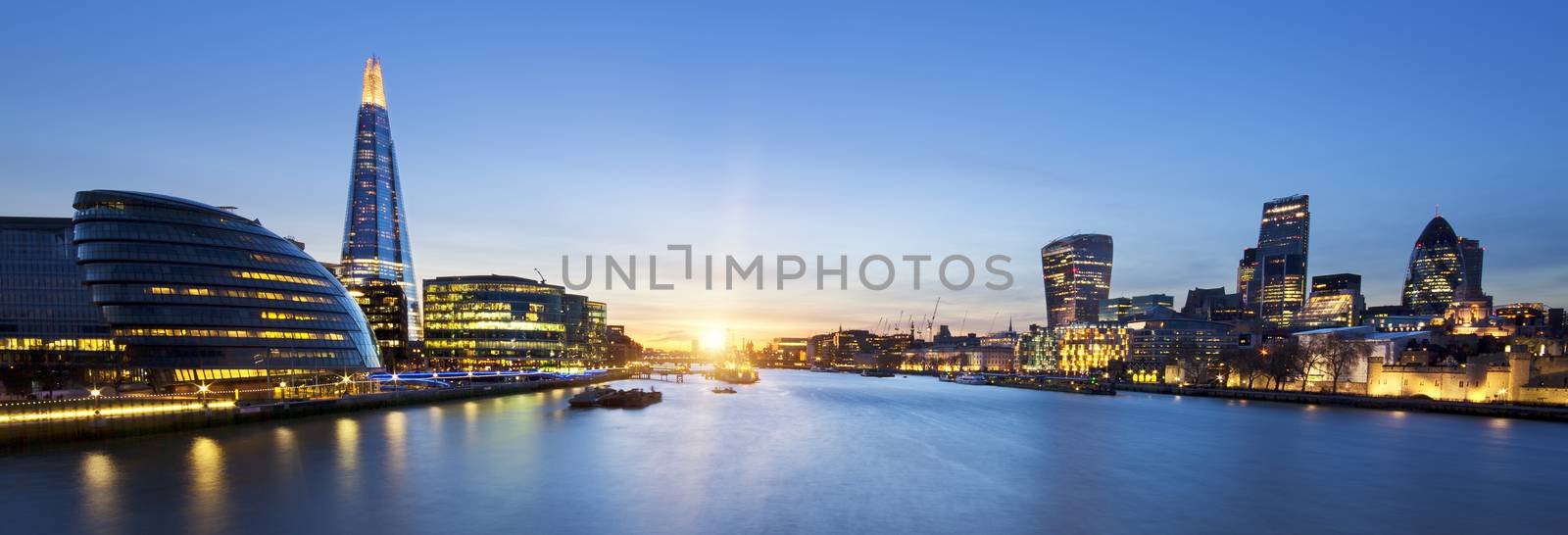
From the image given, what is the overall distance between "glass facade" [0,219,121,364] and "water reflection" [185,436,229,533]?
41193 millimetres

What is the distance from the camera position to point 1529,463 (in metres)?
48.7

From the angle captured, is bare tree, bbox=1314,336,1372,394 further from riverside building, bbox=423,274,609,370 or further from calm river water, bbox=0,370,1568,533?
riverside building, bbox=423,274,609,370

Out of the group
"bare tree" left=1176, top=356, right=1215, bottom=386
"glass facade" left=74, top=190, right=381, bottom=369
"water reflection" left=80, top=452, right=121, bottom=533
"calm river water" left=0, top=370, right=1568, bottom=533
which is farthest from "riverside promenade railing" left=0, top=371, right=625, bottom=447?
"bare tree" left=1176, top=356, right=1215, bottom=386

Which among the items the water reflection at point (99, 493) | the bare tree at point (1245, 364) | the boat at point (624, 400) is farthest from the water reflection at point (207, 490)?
the bare tree at point (1245, 364)

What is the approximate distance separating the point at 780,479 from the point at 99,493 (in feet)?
93.5

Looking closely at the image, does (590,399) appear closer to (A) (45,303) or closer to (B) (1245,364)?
(A) (45,303)

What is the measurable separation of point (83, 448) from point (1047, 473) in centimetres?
5284

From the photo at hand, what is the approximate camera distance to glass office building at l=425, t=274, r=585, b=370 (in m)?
151

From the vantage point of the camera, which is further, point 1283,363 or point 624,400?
point 1283,363

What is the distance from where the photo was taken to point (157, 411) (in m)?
52.5

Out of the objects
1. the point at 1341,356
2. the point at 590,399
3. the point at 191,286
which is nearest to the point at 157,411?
the point at 191,286

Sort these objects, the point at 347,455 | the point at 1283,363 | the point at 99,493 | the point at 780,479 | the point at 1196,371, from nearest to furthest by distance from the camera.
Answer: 1. the point at 99,493
2. the point at 780,479
3. the point at 347,455
4. the point at 1283,363
5. the point at 1196,371

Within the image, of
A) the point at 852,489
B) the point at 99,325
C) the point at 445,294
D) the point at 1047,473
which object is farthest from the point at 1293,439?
the point at 445,294

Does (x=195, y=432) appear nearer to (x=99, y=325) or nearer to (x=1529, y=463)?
(x=99, y=325)
